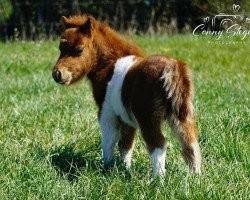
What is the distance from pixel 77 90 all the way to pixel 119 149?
3414mm

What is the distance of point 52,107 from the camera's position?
7195 millimetres

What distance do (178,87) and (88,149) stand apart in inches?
53.4

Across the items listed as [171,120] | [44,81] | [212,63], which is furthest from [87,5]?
[171,120]

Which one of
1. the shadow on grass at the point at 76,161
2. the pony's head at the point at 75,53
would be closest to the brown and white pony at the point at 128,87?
the pony's head at the point at 75,53

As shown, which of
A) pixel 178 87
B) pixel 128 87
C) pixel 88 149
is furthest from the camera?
pixel 88 149

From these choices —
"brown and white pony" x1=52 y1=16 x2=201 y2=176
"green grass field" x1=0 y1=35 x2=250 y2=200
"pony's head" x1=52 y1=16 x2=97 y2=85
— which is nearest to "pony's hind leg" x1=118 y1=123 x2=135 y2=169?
"brown and white pony" x1=52 y1=16 x2=201 y2=176

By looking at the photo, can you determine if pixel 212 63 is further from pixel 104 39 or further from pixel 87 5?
pixel 87 5

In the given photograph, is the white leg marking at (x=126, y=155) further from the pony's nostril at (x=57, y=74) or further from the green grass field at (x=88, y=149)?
the pony's nostril at (x=57, y=74)

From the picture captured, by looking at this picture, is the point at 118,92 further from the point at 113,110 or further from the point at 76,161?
the point at 76,161

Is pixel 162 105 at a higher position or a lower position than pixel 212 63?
higher

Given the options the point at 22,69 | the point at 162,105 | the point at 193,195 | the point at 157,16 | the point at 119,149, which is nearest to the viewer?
the point at 193,195

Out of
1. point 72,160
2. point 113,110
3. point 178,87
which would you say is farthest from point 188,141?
point 72,160

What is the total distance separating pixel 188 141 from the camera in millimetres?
4609

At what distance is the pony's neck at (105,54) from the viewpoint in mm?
5246
